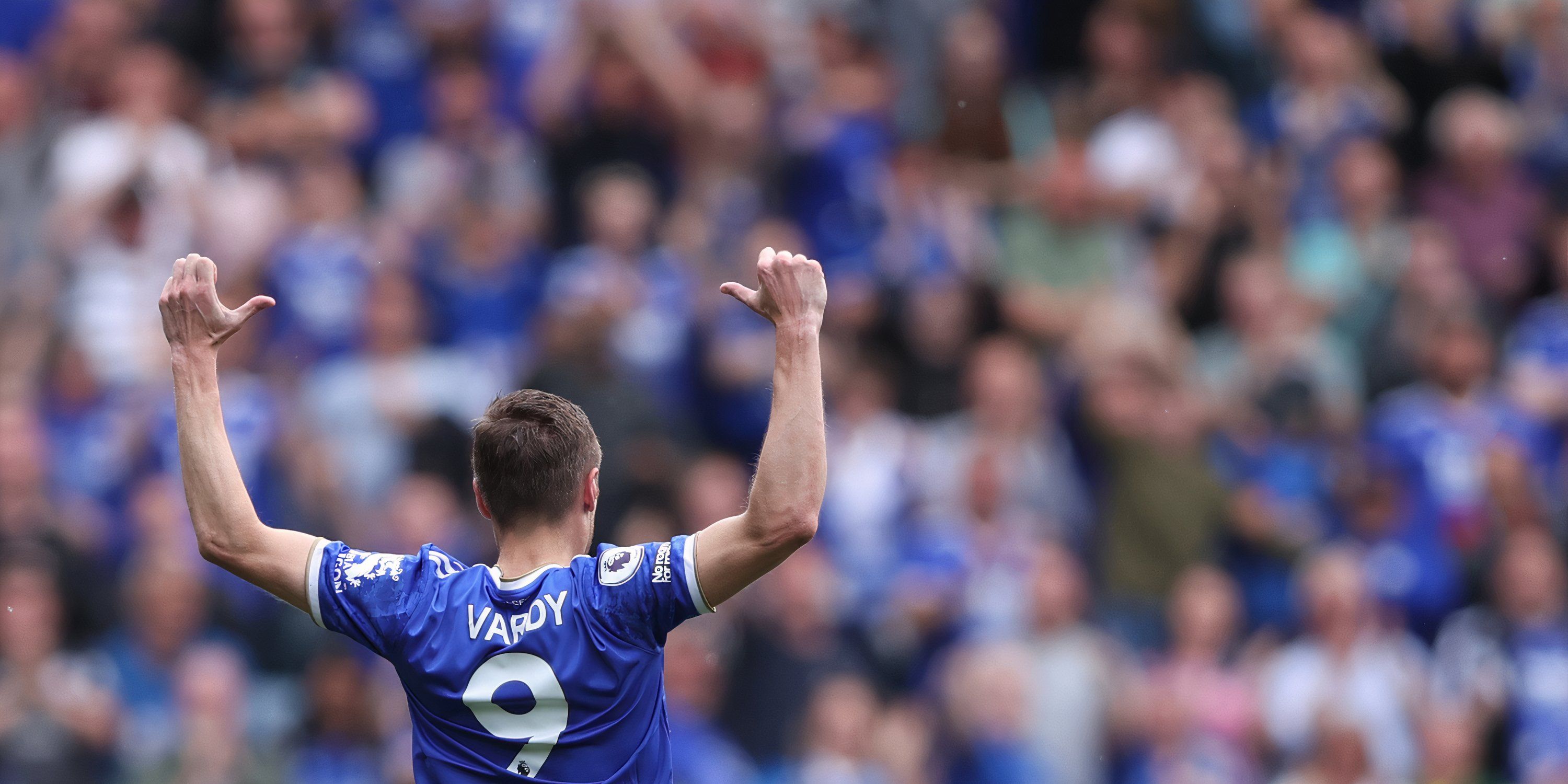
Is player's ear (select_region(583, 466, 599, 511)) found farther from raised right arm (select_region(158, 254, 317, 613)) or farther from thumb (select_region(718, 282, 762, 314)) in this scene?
raised right arm (select_region(158, 254, 317, 613))

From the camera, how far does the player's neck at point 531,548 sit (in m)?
4.42

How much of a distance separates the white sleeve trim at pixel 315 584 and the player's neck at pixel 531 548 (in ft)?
1.34

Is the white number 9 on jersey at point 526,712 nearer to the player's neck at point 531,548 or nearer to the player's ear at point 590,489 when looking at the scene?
the player's neck at point 531,548

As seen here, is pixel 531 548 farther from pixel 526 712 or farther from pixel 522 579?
pixel 526 712

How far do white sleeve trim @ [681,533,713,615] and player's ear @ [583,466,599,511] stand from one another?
355mm

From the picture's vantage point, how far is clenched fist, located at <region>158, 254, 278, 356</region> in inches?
175

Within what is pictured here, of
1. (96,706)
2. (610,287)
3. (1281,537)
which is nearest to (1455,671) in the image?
(1281,537)

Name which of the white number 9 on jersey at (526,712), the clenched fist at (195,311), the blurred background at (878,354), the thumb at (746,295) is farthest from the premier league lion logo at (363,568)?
the blurred background at (878,354)

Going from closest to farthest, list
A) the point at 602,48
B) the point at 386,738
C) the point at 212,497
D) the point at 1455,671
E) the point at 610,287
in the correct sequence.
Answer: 1. the point at 212,497
2. the point at 386,738
3. the point at 1455,671
4. the point at 610,287
5. the point at 602,48

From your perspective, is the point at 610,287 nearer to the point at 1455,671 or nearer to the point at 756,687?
the point at 756,687

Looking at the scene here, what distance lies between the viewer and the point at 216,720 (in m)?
9.95

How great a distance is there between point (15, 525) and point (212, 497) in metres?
6.71

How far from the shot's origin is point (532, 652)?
428 centimetres

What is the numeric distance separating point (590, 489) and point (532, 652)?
1.46 feet
